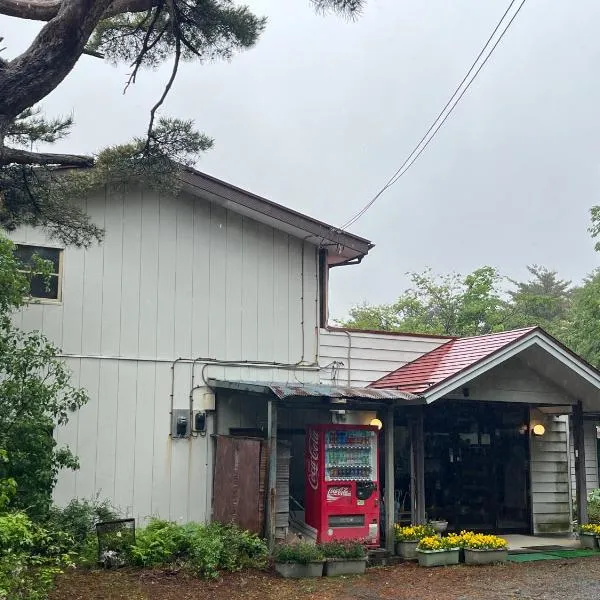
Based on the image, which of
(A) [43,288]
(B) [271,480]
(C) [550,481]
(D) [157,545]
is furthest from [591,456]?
(A) [43,288]

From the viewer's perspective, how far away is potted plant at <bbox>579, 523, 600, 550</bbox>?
11938 millimetres

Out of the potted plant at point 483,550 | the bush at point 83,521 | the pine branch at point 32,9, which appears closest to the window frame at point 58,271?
the bush at point 83,521

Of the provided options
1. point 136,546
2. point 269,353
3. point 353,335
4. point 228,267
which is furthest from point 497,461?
point 136,546

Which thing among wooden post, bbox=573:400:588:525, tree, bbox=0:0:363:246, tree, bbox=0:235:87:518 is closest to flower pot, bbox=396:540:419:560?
wooden post, bbox=573:400:588:525

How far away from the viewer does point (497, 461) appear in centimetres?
1393

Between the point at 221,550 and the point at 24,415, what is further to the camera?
the point at 221,550

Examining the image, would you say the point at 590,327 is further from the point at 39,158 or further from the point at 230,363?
the point at 39,158

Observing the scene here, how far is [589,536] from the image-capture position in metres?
12.0

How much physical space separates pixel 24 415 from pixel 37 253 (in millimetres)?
2870

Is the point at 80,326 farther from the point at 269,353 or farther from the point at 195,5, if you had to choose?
the point at 195,5

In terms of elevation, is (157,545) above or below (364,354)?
below

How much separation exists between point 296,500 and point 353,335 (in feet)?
9.67

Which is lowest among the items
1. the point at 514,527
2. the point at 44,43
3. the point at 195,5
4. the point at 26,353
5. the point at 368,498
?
the point at 514,527

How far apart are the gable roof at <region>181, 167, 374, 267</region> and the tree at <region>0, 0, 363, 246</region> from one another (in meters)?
1.70
